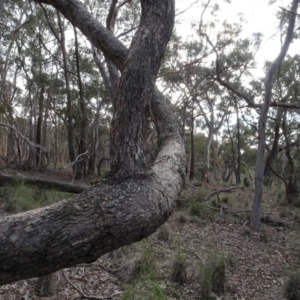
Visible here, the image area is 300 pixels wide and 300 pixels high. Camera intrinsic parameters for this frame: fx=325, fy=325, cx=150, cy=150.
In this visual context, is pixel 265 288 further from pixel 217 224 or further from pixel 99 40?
pixel 99 40

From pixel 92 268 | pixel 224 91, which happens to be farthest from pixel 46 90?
pixel 92 268

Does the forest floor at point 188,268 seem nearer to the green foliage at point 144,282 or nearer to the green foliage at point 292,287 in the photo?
the green foliage at point 144,282

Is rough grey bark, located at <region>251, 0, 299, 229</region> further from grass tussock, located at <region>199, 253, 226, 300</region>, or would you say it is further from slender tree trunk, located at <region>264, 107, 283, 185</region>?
slender tree trunk, located at <region>264, 107, 283, 185</region>

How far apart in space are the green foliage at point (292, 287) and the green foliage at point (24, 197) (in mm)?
4310

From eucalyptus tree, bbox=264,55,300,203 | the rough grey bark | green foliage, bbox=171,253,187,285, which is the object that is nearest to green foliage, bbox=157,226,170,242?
green foliage, bbox=171,253,187,285

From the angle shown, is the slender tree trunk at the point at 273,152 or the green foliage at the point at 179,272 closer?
the green foliage at the point at 179,272

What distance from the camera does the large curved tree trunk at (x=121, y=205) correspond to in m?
1.16

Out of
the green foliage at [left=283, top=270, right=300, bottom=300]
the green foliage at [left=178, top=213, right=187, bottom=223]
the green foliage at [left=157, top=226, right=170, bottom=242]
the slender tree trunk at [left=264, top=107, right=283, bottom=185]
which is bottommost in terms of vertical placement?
the green foliage at [left=283, top=270, right=300, bottom=300]

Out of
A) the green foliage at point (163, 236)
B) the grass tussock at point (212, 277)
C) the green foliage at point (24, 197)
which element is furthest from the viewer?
the green foliage at point (24, 197)

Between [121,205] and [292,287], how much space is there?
3441 millimetres

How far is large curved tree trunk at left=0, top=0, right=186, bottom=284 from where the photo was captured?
3.80 ft

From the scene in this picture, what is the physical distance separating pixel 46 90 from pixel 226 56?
8906 millimetres

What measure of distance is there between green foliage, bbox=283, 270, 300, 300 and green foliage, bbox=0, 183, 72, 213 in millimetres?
4310

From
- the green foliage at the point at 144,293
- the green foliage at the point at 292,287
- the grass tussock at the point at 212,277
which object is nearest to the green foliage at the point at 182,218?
the grass tussock at the point at 212,277
